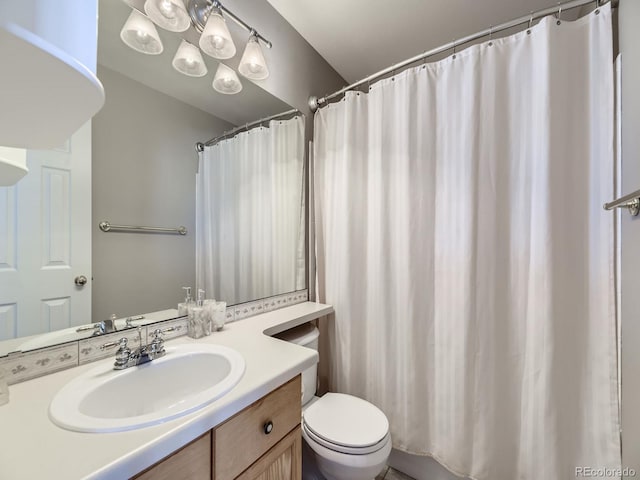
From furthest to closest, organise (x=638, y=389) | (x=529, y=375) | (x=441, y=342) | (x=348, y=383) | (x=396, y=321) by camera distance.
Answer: (x=348, y=383)
(x=396, y=321)
(x=441, y=342)
(x=529, y=375)
(x=638, y=389)

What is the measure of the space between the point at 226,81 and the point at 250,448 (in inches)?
59.9

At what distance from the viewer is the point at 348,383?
5.19 feet

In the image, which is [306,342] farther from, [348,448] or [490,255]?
[490,255]

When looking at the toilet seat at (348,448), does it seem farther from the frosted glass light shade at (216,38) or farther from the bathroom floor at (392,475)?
the frosted glass light shade at (216,38)

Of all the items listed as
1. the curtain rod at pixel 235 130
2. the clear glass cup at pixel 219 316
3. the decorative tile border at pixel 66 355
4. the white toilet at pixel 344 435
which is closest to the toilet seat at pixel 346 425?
the white toilet at pixel 344 435

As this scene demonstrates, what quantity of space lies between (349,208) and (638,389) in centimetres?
129

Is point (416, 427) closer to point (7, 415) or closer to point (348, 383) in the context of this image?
point (348, 383)

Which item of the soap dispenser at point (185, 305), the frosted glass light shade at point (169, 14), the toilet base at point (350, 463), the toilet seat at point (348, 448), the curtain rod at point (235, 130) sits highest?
the frosted glass light shade at point (169, 14)

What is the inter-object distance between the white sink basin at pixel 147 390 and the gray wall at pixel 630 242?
1.21 m

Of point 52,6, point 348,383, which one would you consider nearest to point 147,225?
point 52,6

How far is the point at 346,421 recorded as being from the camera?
3.96 feet

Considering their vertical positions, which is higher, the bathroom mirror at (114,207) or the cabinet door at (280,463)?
→ the bathroom mirror at (114,207)

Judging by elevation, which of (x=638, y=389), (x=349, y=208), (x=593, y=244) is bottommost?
(x=638, y=389)

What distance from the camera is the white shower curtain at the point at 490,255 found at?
98cm
